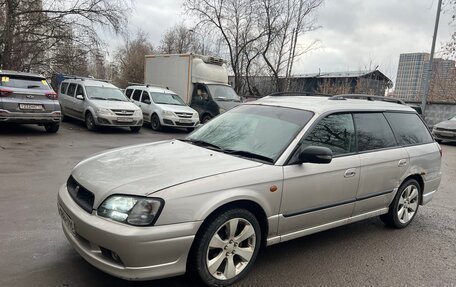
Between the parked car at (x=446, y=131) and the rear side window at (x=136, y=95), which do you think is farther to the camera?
the parked car at (x=446, y=131)

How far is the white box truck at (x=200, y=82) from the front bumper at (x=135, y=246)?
41.2ft

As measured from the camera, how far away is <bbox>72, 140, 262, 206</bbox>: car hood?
3.04m

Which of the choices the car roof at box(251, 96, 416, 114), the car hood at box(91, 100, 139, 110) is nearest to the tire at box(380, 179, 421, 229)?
the car roof at box(251, 96, 416, 114)

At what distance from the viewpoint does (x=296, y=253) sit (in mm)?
4156

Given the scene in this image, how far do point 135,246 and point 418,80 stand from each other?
3053 cm

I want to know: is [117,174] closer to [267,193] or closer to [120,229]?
[120,229]

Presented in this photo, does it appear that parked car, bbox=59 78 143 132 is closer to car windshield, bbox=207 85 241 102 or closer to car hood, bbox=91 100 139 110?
car hood, bbox=91 100 139 110

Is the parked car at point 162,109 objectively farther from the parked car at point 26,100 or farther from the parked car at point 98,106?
the parked car at point 26,100

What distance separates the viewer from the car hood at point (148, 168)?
3.04 m

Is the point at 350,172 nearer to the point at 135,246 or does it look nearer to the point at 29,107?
the point at 135,246

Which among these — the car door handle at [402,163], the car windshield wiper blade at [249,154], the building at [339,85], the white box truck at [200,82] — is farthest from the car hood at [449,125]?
the car windshield wiper blade at [249,154]

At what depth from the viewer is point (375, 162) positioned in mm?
4453

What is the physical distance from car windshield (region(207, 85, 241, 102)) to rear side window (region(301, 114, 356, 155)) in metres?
11.7

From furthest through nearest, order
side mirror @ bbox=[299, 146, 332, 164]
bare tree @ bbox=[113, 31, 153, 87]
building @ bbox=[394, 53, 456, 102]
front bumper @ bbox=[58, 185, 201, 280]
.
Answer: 1. bare tree @ bbox=[113, 31, 153, 87]
2. building @ bbox=[394, 53, 456, 102]
3. side mirror @ bbox=[299, 146, 332, 164]
4. front bumper @ bbox=[58, 185, 201, 280]
